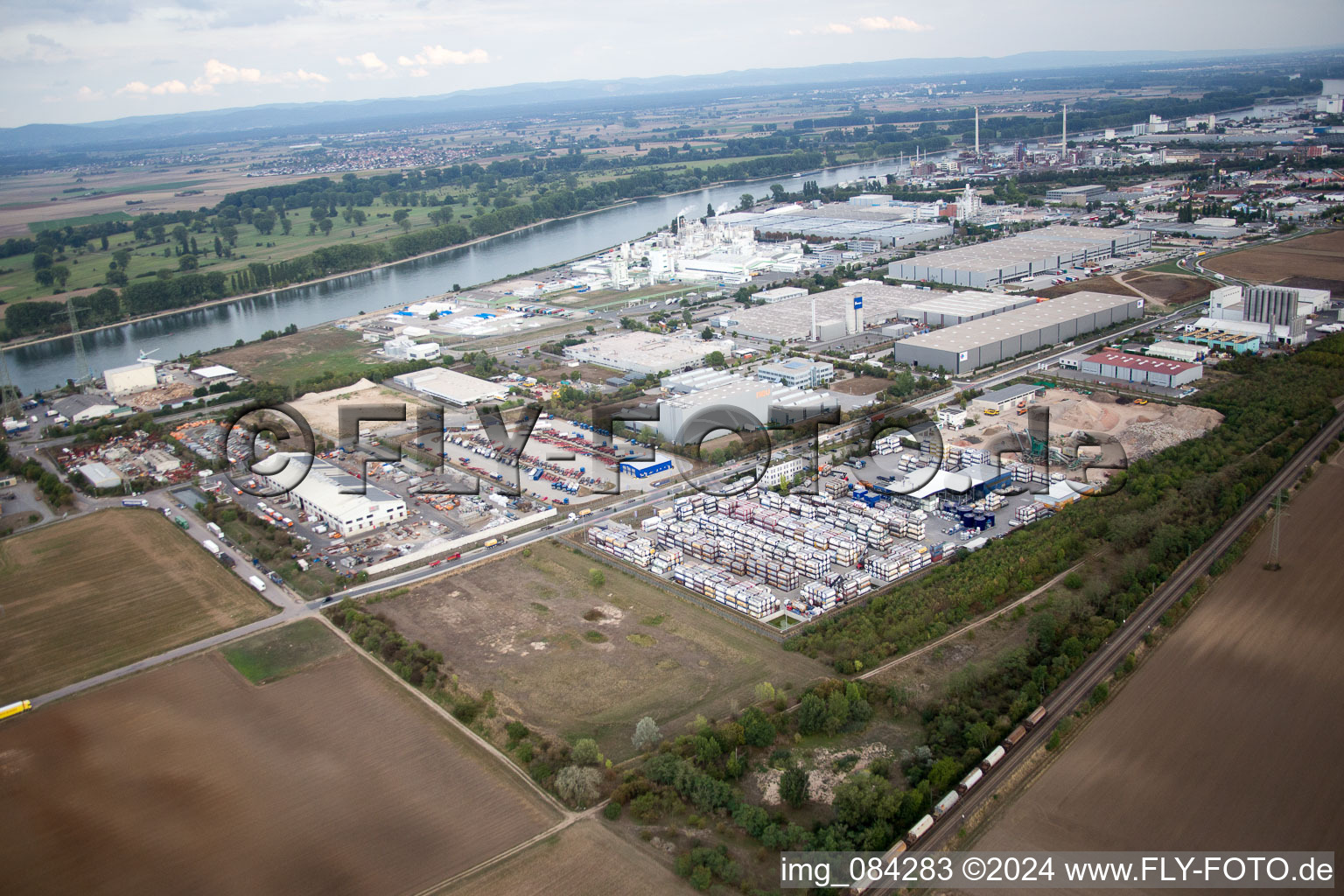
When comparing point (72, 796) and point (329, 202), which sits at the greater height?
point (329, 202)

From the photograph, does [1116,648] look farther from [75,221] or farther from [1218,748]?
[75,221]

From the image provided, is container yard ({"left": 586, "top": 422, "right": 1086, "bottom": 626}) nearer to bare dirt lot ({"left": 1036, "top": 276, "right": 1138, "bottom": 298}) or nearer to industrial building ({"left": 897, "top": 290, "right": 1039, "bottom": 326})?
industrial building ({"left": 897, "top": 290, "right": 1039, "bottom": 326})

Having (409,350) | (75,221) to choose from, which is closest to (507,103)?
(75,221)

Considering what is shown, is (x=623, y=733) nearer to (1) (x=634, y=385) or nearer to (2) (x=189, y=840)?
(2) (x=189, y=840)

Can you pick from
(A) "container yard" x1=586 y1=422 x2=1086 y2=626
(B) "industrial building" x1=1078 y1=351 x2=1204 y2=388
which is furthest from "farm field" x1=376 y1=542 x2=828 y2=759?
(B) "industrial building" x1=1078 y1=351 x2=1204 y2=388

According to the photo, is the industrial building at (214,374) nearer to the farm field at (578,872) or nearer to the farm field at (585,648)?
the farm field at (585,648)

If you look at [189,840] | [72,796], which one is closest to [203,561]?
[72,796]

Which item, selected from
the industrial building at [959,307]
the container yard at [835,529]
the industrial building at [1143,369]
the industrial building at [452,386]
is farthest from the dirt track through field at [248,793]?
the industrial building at [959,307]
